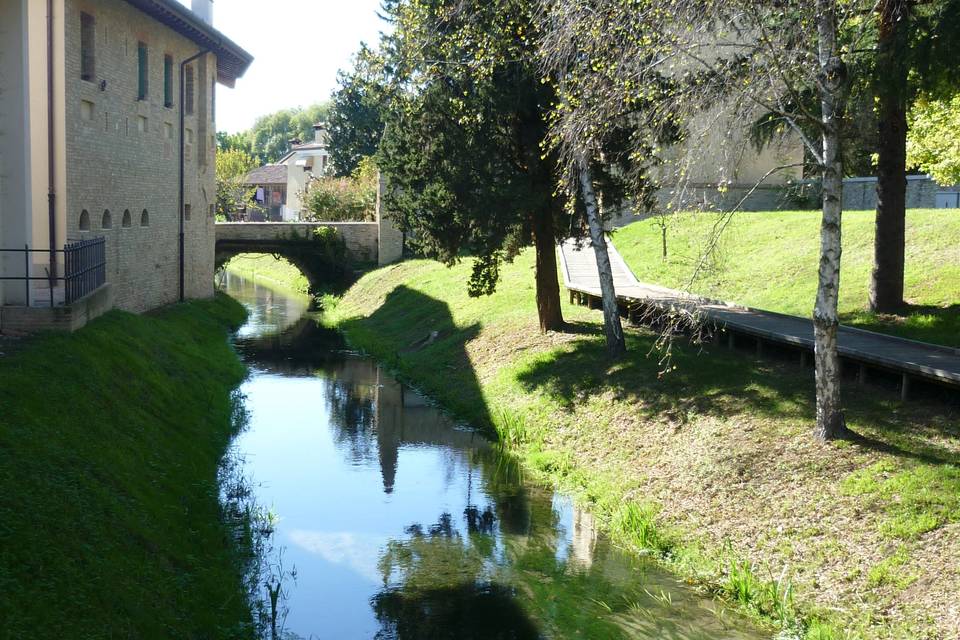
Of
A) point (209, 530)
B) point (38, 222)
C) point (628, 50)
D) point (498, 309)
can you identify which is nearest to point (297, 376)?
point (498, 309)

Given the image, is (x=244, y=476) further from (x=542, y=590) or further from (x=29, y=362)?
(x=542, y=590)

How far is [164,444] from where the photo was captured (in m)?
14.3

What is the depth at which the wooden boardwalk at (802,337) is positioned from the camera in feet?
42.1

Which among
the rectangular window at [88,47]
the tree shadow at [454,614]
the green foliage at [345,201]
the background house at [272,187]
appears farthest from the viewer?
the background house at [272,187]

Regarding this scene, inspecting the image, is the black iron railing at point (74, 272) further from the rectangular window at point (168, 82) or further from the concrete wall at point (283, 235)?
the concrete wall at point (283, 235)

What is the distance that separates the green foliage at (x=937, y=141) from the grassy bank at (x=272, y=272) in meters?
29.3

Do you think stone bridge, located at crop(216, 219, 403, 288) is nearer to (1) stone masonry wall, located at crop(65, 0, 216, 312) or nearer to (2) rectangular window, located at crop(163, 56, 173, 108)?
(1) stone masonry wall, located at crop(65, 0, 216, 312)

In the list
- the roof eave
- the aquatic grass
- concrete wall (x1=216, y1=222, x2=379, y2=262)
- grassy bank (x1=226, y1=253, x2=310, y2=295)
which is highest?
the roof eave

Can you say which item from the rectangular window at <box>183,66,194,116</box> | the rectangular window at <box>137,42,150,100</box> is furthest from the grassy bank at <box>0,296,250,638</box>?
the rectangular window at <box>183,66,194,116</box>

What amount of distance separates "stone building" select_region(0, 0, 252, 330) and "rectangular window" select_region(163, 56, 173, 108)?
51 millimetres

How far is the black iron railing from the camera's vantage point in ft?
51.5

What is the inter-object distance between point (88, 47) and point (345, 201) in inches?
1258

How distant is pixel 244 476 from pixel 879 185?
39.3 ft

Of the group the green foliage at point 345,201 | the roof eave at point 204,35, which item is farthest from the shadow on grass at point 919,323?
the green foliage at point 345,201
